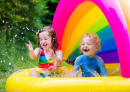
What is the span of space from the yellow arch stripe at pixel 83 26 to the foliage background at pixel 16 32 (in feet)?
4.64

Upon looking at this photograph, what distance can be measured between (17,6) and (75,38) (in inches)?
124

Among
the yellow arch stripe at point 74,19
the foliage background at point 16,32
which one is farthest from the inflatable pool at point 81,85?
the foliage background at point 16,32

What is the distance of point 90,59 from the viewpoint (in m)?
3.04

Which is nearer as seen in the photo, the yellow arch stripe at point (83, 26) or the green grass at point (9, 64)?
the yellow arch stripe at point (83, 26)

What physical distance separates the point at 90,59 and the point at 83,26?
939 mm

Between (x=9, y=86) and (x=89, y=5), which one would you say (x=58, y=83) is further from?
(x=89, y=5)

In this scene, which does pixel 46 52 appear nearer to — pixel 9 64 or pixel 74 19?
pixel 74 19

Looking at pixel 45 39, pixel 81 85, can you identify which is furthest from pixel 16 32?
pixel 81 85

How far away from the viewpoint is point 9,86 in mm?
2629

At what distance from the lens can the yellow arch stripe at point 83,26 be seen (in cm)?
363

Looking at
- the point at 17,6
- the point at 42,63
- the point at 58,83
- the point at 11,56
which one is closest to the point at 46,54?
the point at 42,63

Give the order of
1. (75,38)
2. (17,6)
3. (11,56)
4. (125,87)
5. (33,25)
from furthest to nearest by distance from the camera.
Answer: (33,25)
(17,6)
(11,56)
(75,38)
(125,87)

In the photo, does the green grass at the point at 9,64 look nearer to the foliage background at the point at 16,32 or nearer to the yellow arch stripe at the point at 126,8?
the foliage background at the point at 16,32

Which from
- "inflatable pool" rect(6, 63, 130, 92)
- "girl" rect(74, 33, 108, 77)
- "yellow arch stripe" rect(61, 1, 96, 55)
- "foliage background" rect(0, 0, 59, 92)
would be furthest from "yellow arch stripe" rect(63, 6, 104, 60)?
"inflatable pool" rect(6, 63, 130, 92)
